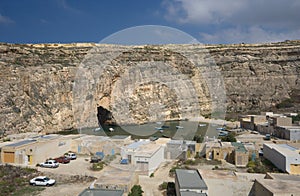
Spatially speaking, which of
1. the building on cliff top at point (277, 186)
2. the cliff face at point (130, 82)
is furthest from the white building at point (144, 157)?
the cliff face at point (130, 82)

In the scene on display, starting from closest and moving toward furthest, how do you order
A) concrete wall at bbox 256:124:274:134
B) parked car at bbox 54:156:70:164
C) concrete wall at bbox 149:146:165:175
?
→ concrete wall at bbox 149:146:165:175 → parked car at bbox 54:156:70:164 → concrete wall at bbox 256:124:274:134

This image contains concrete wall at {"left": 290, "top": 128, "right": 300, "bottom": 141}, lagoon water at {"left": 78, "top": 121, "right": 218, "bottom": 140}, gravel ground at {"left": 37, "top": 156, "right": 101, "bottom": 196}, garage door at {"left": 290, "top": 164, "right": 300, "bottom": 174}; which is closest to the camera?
gravel ground at {"left": 37, "top": 156, "right": 101, "bottom": 196}

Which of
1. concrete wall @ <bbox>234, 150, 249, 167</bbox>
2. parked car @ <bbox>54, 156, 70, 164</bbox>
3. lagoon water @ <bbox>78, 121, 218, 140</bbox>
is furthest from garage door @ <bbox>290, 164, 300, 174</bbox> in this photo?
lagoon water @ <bbox>78, 121, 218, 140</bbox>

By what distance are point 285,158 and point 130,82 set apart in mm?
20242

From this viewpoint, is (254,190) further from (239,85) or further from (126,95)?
(239,85)

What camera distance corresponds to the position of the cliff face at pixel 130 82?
71.3 feet

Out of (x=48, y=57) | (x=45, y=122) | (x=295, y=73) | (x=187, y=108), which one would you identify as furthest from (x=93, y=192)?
(x=295, y=73)

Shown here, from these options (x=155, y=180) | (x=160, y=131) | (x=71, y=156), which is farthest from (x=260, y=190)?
(x=160, y=131)

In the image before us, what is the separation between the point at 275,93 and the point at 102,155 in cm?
2711

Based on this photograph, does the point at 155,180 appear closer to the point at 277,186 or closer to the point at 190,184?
the point at 190,184

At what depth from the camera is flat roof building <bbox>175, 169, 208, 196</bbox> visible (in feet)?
24.4

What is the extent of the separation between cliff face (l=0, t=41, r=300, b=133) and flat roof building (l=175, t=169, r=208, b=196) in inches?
578

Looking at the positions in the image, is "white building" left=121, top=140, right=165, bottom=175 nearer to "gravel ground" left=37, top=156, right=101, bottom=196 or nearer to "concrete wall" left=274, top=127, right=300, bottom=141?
"gravel ground" left=37, top=156, right=101, bottom=196

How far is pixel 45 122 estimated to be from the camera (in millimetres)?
21547
